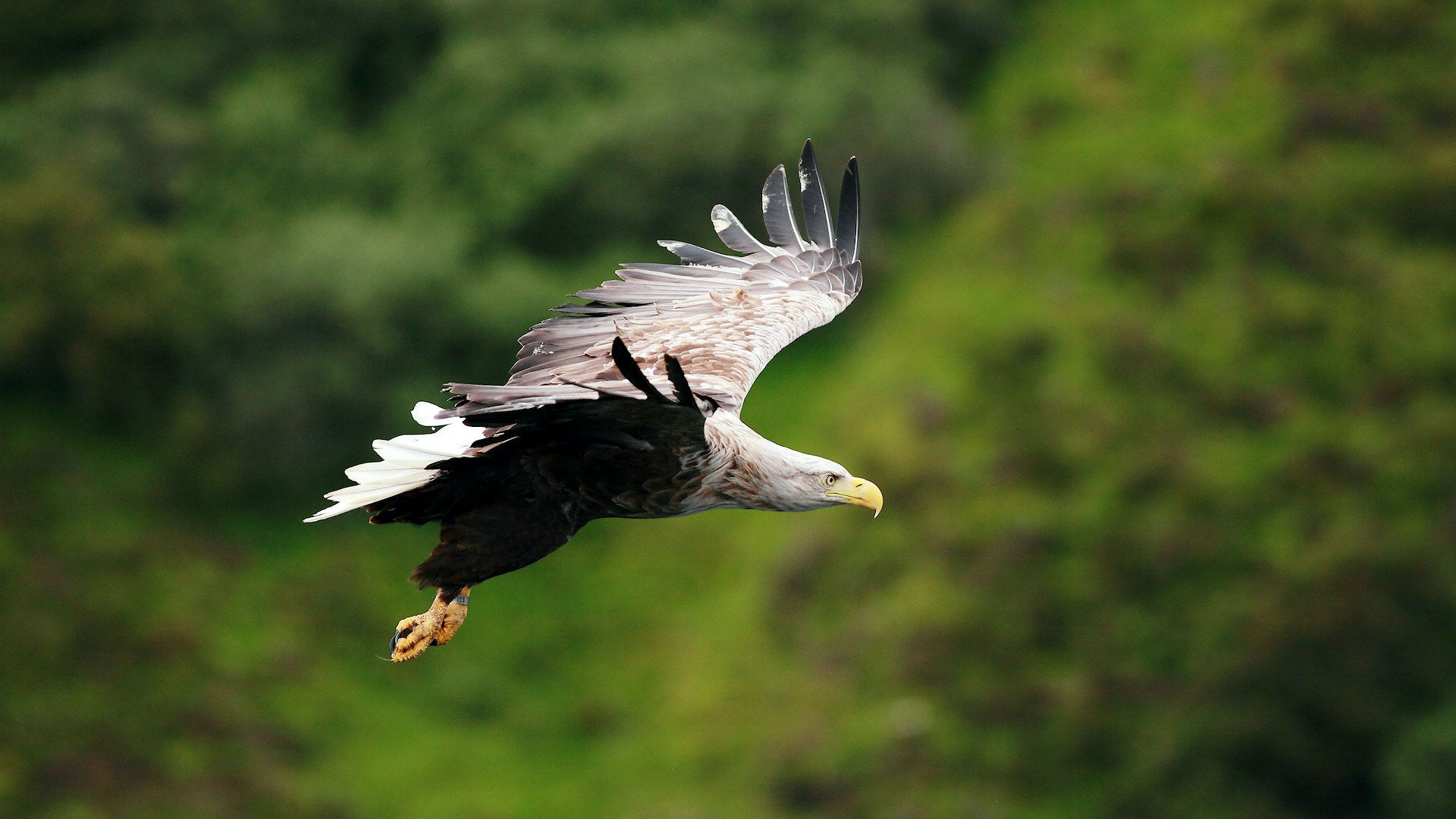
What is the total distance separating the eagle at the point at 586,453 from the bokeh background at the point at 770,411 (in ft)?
47.0

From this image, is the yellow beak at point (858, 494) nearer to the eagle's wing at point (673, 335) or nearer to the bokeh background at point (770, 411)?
the eagle's wing at point (673, 335)

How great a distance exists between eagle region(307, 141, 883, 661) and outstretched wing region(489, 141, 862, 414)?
0.01m

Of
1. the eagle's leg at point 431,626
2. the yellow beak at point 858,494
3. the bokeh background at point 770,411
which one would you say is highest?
the yellow beak at point 858,494

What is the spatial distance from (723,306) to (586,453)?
2.13 metres

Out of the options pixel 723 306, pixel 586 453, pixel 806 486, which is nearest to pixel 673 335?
pixel 723 306

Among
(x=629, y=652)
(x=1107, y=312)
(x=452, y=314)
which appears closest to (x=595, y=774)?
(x=629, y=652)

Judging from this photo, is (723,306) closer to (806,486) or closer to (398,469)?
(806,486)

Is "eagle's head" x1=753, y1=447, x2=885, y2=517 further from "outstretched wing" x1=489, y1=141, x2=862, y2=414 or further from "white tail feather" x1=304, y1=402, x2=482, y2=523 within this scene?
"white tail feather" x1=304, y1=402, x2=482, y2=523

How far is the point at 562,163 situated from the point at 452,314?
11.0 feet

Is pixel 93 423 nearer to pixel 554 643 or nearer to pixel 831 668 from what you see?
pixel 554 643

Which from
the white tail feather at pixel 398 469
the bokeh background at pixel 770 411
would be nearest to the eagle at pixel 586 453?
the white tail feather at pixel 398 469

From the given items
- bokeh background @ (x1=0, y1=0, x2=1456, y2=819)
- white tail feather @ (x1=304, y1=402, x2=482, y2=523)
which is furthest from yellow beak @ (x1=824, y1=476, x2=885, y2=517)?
bokeh background @ (x1=0, y1=0, x2=1456, y2=819)

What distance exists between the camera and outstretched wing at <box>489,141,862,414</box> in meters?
8.27

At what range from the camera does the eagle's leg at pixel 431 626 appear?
813cm
